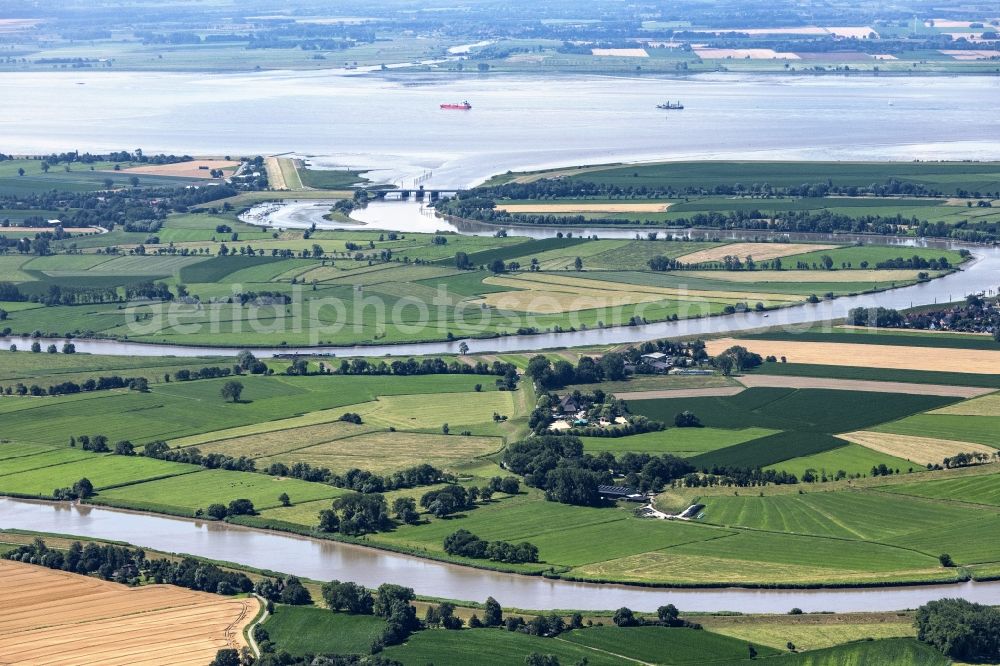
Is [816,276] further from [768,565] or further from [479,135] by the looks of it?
[479,135]

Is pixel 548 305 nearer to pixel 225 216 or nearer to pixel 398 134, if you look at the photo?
pixel 225 216

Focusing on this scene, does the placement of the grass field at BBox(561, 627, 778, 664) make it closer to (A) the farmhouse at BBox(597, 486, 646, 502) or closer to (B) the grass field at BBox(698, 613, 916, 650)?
(B) the grass field at BBox(698, 613, 916, 650)

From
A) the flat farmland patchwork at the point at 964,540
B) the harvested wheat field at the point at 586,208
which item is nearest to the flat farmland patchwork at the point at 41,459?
the flat farmland patchwork at the point at 964,540

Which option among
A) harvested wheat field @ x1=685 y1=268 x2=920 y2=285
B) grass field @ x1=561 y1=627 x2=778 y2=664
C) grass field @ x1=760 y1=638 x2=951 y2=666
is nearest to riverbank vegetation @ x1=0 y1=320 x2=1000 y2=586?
grass field @ x1=561 y1=627 x2=778 y2=664

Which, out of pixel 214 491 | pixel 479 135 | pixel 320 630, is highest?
pixel 479 135

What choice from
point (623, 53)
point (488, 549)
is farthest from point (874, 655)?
point (623, 53)

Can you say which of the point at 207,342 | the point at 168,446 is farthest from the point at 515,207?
the point at 168,446
